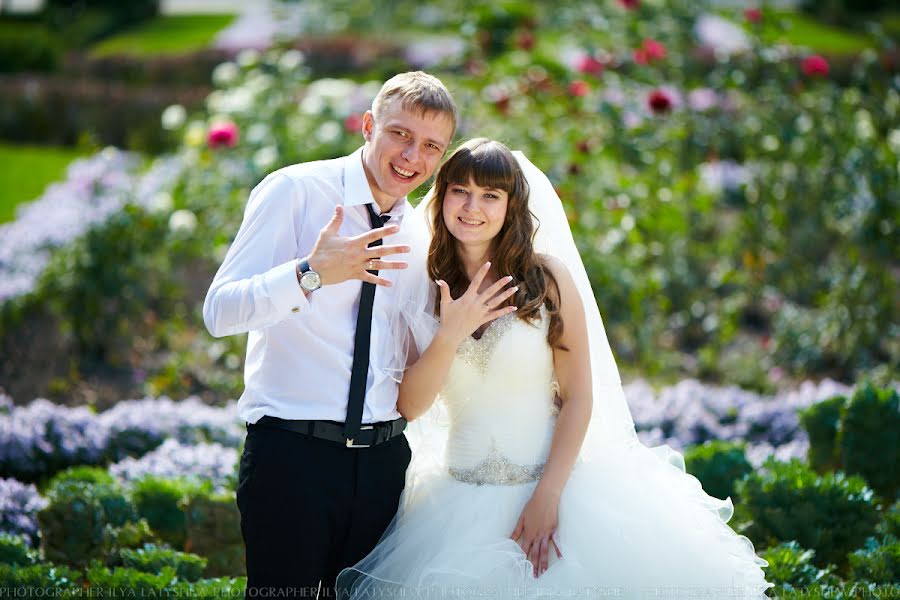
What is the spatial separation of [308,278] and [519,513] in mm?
983

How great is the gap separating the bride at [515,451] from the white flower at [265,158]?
2.93m

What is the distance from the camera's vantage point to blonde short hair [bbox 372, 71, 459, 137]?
106 inches

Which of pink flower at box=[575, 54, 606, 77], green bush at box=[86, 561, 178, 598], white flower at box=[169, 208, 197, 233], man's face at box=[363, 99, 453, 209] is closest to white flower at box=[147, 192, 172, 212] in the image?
white flower at box=[169, 208, 197, 233]

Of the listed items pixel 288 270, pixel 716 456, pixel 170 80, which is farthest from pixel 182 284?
pixel 170 80

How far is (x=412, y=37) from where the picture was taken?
16.2 meters

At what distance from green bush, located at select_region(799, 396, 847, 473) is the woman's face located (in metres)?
2.18

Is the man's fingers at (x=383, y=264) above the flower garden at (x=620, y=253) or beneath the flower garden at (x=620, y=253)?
above

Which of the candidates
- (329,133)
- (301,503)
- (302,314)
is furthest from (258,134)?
(301,503)

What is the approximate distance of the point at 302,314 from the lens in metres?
2.65

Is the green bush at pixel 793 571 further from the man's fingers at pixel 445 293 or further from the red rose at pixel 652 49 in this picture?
the red rose at pixel 652 49

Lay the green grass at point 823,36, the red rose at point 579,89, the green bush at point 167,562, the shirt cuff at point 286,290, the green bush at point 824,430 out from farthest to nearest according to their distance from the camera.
Answer: the green grass at point 823,36
the red rose at point 579,89
the green bush at point 824,430
the green bush at point 167,562
the shirt cuff at point 286,290

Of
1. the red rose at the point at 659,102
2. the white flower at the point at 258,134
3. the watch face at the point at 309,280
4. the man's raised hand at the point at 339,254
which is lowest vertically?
the white flower at the point at 258,134

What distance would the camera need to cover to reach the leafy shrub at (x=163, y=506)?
3750 mm

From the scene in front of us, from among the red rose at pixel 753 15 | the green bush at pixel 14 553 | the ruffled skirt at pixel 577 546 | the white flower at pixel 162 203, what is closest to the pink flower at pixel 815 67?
the red rose at pixel 753 15
